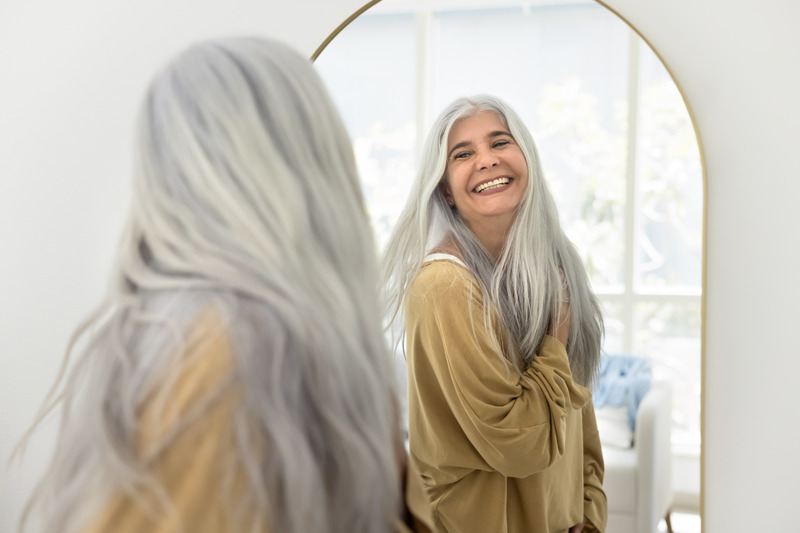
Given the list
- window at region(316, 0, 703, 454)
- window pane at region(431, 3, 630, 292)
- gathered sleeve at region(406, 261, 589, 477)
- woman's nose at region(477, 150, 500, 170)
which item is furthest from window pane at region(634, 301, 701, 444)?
woman's nose at region(477, 150, 500, 170)

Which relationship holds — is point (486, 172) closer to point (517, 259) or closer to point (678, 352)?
point (517, 259)

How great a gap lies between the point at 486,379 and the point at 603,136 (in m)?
0.55

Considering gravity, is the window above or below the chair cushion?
above

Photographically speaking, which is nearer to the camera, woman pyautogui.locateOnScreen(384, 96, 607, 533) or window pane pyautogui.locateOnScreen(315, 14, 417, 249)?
woman pyautogui.locateOnScreen(384, 96, 607, 533)

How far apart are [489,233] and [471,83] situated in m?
0.32

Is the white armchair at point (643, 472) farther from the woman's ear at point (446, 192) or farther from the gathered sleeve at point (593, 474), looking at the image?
the woman's ear at point (446, 192)

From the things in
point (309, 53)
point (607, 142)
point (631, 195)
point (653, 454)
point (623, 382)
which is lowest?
point (653, 454)

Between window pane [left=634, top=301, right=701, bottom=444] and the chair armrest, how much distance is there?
25 mm

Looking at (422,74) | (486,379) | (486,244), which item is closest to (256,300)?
(486,379)

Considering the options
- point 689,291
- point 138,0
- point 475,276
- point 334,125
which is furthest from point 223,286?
point 138,0

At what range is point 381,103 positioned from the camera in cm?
155

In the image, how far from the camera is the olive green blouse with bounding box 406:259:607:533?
1248mm

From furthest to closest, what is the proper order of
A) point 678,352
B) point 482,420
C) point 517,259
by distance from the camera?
point 678,352 < point 517,259 < point 482,420

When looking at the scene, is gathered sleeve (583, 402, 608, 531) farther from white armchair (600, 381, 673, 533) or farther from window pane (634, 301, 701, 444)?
window pane (634, 301, 701, 444)
